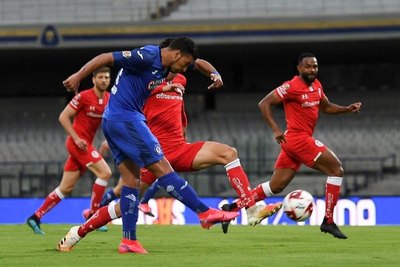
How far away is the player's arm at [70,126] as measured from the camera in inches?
567

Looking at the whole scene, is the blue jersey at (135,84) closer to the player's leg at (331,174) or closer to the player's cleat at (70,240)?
the player's cleat at (70,240)

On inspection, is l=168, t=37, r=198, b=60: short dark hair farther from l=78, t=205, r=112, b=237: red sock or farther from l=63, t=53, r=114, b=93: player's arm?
l=78, t=205, r=112, b=237: red sock

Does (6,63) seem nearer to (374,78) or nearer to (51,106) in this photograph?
(51,106)

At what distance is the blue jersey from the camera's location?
964 centimetres

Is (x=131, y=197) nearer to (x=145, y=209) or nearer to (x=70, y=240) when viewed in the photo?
(x=70, y=240)

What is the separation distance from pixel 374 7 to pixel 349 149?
3.66m

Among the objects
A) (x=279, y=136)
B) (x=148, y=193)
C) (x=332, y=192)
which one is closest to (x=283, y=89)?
(x=279, y=136)

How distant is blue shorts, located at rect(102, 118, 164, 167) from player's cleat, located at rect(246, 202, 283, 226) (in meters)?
2.02

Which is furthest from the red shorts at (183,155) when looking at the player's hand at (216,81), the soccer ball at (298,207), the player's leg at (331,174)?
the player's leg at (331,174)

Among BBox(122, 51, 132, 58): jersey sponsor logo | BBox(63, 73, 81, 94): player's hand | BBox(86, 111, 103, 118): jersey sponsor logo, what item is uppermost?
BBox(122, 51, 132, 58): jersey sponsor logo

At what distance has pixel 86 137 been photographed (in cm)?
1541

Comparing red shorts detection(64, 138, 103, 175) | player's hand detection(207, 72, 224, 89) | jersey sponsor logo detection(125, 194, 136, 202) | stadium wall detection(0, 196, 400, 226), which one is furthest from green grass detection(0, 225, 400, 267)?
stadium wall detection(0, 196, 400, 226)

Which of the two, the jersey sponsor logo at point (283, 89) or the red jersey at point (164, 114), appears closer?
the red jersey at point (164, 114)

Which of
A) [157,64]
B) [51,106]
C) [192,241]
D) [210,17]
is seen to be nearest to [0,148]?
[51,106]
